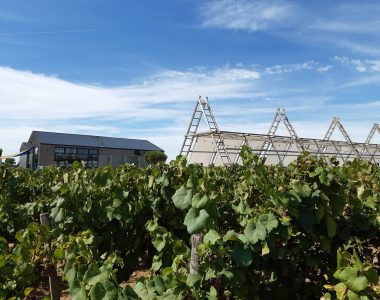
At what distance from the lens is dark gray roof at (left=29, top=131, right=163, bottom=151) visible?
45438mm

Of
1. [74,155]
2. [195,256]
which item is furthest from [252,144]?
[74,155]

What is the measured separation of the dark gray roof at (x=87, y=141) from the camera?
149ft

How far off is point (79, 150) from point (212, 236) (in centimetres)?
4693

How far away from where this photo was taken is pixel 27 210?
4941mm

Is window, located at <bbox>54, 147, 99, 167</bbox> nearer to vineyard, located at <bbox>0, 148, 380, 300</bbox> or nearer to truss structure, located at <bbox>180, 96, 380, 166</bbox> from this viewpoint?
truss structure, located at <bbox>180, 96, 380, 166</bbox>

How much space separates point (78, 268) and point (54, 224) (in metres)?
1.51

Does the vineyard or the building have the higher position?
the building

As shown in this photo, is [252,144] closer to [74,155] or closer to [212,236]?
[212,236]

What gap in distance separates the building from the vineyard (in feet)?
129

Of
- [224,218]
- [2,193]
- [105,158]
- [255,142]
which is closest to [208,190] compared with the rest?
[224,218]

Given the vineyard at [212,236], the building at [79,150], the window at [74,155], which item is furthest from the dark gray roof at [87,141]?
the vineyard at [212,236]

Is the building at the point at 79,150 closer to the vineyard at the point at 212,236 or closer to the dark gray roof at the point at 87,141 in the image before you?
the dark gray roof at the point at 87,141

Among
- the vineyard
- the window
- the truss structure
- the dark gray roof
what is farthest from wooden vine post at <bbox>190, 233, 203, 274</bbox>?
the dark gray roof

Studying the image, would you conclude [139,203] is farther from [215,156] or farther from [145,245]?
[215,156]
